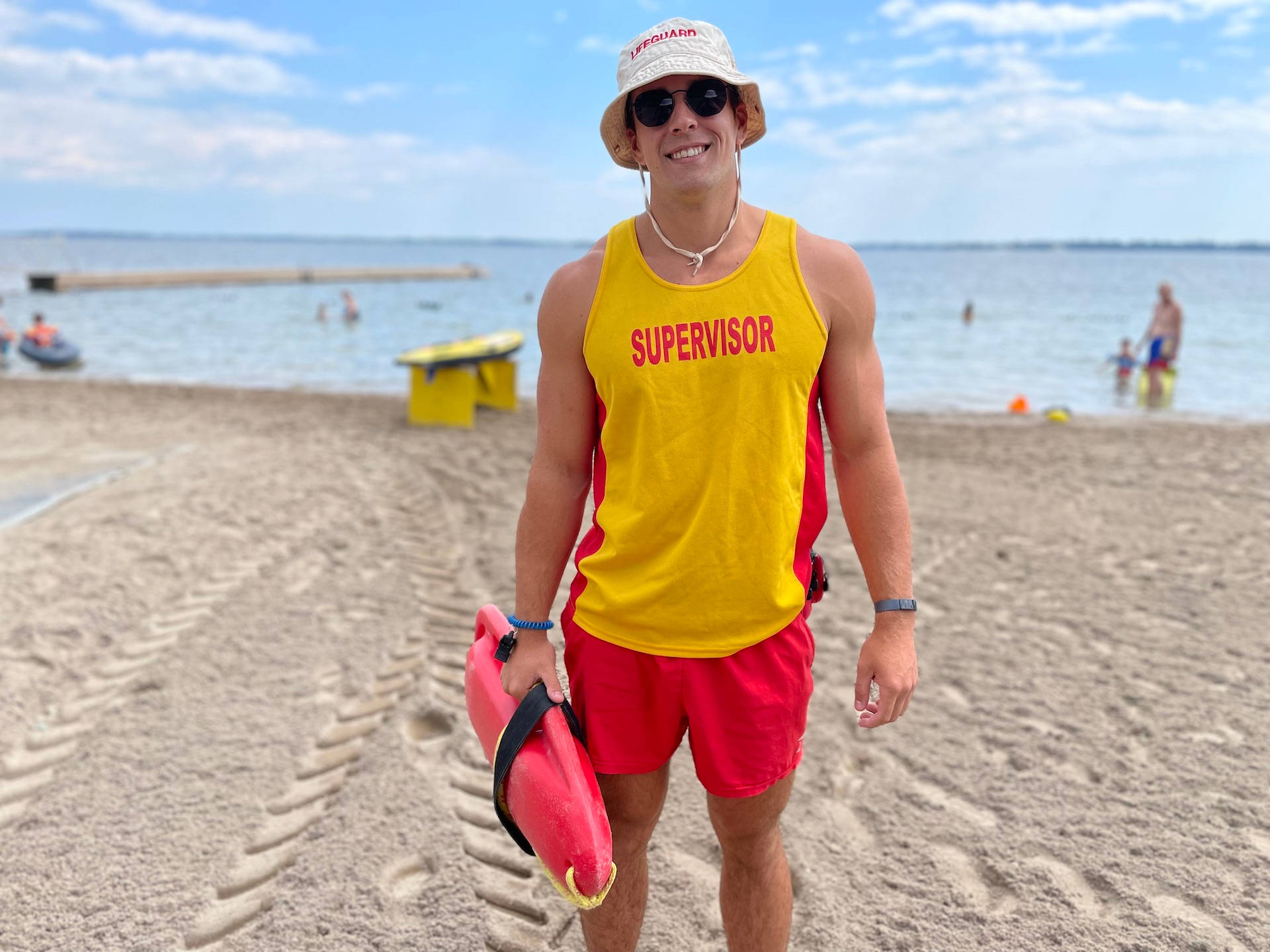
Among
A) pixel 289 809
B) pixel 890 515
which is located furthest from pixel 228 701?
pixel 890 515

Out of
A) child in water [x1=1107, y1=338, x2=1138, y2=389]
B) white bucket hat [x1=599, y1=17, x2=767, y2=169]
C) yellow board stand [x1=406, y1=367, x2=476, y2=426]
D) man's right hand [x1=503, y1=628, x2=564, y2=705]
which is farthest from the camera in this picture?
child in water [x1=1107, y1=338, x2=1138, y2=389]

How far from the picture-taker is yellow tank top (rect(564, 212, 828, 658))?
157 cm

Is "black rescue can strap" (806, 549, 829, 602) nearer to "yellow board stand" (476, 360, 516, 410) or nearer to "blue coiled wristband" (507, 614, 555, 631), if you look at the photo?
"blue coiled wristband" (507, 614, 555, 631)

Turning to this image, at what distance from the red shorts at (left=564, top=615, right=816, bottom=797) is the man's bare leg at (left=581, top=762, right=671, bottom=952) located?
0.19ft

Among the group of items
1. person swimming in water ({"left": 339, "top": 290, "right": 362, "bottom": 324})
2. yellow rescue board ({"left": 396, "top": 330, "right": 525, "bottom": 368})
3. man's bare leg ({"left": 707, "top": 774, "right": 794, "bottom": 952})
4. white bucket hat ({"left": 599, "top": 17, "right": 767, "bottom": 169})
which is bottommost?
man's bare leg ({"left": 707, "top": 774, "right": 794, "bottom": 952})

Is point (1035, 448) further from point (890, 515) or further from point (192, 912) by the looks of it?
point (192, 912)

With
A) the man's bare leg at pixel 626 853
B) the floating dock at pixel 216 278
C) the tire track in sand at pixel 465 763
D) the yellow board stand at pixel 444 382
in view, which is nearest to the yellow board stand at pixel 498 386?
the yellow board stand at pixel 444 382

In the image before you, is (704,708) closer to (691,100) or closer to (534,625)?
(534,625)

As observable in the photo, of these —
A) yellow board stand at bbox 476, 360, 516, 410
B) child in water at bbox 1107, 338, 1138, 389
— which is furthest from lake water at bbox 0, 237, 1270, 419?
yellow board stand at bbox 476, 360, 516, 410

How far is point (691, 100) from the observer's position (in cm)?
160

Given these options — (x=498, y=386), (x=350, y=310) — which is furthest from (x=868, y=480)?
(x=350, y=310)

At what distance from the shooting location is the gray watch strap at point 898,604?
173 centimetres

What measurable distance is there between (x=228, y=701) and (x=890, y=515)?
2.99 metres

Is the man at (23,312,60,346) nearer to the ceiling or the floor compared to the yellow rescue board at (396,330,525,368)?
nearer to the floor
